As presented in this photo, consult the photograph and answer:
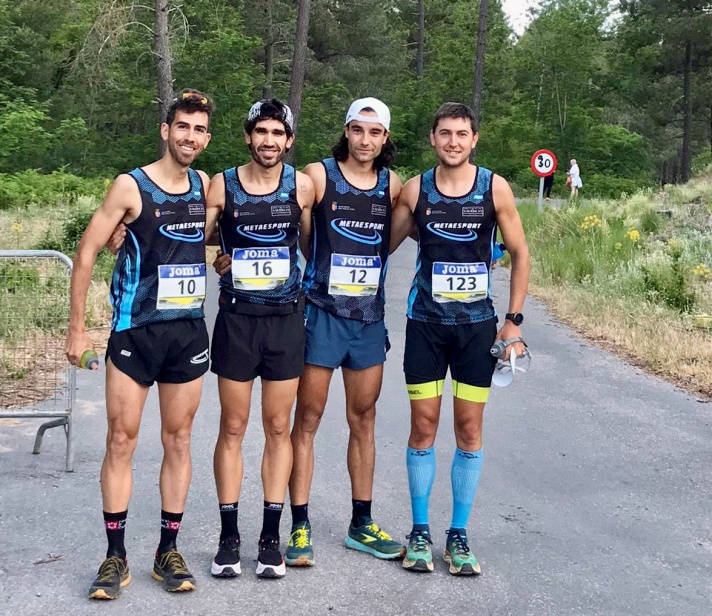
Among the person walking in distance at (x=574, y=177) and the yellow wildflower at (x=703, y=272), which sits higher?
the person walking in distance at (x=574, y=177)

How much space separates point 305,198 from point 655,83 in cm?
5604

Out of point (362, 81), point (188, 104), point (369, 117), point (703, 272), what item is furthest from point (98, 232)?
point (362, 81)

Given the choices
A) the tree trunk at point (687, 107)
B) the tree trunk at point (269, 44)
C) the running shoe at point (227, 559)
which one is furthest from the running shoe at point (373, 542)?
the tree trunk at point (687, 107)

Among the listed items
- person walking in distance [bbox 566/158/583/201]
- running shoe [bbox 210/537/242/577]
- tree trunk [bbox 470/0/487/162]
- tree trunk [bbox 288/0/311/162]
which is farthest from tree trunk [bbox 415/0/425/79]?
running shoe [bbox 210/537/242/577]

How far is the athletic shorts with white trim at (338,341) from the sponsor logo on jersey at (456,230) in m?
0.56

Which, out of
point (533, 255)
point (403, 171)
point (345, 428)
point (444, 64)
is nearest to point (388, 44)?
point (444, 64)

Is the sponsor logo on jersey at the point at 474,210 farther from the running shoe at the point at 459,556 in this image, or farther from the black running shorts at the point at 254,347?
the running shoe at the point at 459,556

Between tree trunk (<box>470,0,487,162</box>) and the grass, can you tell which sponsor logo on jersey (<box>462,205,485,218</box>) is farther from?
tree trunk (<box>470,0,487,162</box>)

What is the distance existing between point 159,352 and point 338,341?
2.87 feet

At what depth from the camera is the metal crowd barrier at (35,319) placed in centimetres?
625

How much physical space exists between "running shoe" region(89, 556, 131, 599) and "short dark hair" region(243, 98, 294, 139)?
78.7 inches

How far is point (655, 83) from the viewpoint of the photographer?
2224 inches

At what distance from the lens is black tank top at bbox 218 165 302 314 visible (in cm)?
447

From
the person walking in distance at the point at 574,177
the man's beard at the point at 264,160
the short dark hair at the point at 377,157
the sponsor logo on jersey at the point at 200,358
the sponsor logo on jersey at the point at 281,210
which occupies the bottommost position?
the sponsor logo on jersey at the point at 200,358
